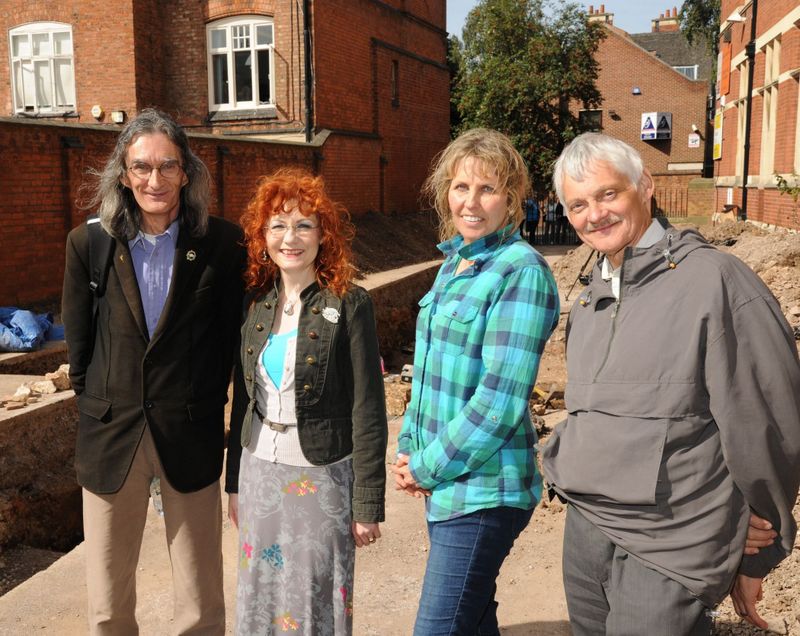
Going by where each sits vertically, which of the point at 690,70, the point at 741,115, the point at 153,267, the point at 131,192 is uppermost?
the point at 690,70

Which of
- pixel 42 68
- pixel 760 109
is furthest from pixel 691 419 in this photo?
pixel 42 68

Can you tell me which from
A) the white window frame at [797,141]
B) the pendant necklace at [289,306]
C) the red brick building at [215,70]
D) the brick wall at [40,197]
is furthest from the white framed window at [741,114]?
the pendant necklace at [289,306]

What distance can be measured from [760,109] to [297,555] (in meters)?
18.6

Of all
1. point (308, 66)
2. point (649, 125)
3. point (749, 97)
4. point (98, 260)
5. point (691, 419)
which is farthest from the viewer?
point (649, 125)

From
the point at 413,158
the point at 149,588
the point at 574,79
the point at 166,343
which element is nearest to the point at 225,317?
the point at 166,343

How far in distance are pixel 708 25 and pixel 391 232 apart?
26.1m

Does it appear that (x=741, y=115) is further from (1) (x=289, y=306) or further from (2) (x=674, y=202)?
(1) (x=289, y=306)

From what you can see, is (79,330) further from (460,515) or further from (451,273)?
(460,515)

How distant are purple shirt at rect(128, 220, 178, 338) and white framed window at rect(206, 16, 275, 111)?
52.3ft

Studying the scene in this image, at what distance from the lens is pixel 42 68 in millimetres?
18406

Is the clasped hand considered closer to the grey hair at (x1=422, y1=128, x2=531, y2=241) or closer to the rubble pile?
the grey hair at (x1=422, y1=128, x2=531, y2=241)

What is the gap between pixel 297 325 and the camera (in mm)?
2689

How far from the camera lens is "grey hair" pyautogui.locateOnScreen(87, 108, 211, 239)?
9.45 feet

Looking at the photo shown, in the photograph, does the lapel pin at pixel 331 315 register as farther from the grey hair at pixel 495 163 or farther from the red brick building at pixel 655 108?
the red brick building at pixel 655 108
